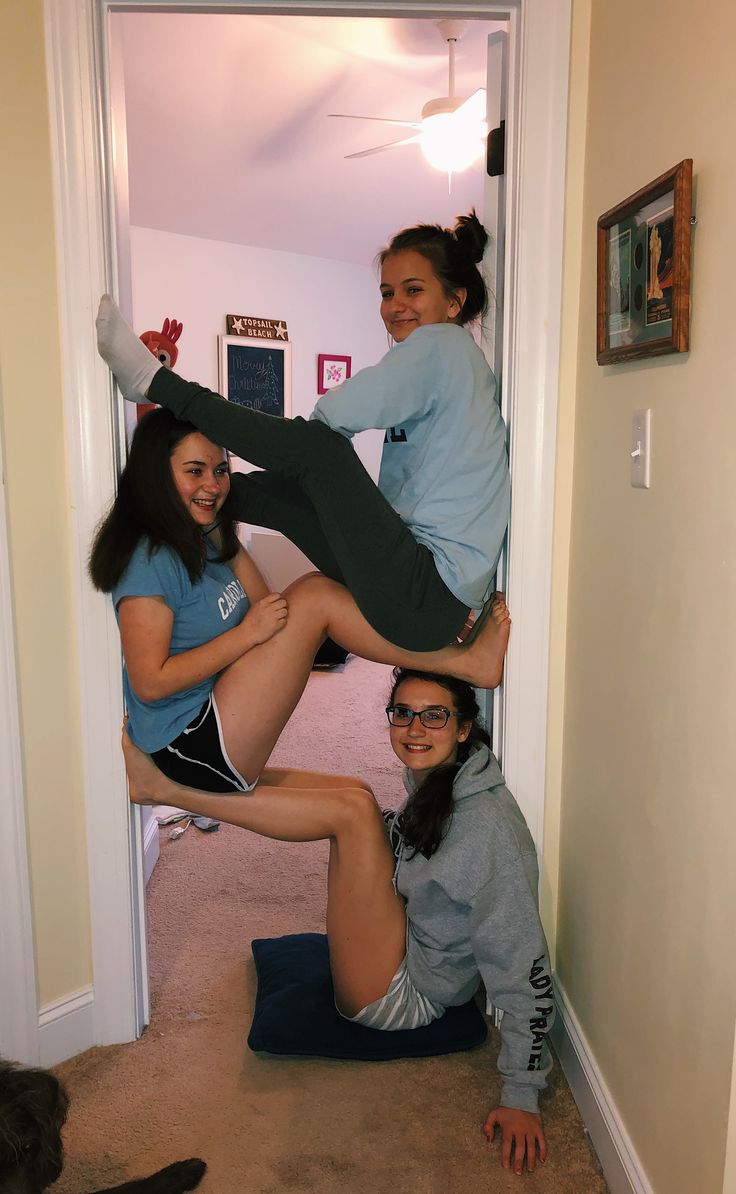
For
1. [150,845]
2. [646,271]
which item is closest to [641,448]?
[646,271]

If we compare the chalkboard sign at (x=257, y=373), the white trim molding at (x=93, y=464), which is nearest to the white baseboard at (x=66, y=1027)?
the white trim molding at (x=93, y=464)

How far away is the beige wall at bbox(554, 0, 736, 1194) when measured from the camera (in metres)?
1.13

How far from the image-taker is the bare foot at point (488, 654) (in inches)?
73.4

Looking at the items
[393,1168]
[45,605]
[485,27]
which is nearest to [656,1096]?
[393,1168]

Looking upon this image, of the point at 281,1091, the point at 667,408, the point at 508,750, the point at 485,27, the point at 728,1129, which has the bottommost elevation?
the point at 281,1091

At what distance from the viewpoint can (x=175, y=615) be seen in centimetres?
183

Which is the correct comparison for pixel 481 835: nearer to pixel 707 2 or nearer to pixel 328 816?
pixel 328 816

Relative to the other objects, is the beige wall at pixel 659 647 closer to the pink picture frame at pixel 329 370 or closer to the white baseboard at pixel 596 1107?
the white baseboard at pixel 596 1107

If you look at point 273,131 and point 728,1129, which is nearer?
point 728,1129

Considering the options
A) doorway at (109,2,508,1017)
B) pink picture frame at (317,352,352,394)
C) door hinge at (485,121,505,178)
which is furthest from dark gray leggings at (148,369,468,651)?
pink picture frame at (317,352,352,394)

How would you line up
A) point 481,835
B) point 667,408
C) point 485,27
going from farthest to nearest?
point 485,27, point 481,835, point 667,408

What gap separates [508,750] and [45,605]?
3.18 feet

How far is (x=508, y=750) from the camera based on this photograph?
193 centimetres

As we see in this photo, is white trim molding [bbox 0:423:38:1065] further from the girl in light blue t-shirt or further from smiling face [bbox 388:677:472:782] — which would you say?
smiling face [bbox 388:677:472:782]
